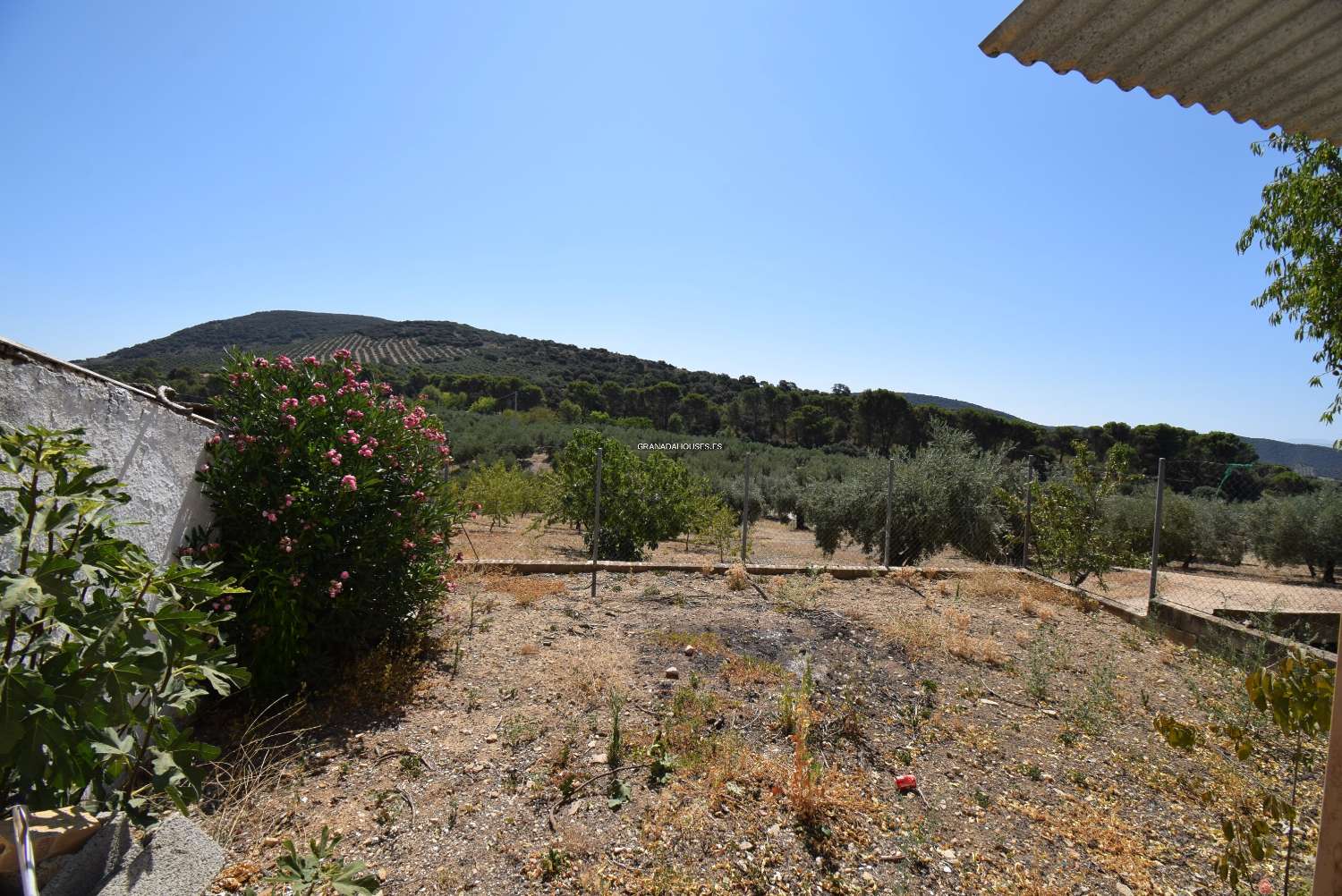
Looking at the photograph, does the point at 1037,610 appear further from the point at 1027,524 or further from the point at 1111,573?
the point at 1111,573

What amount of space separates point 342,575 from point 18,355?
1.69 meters

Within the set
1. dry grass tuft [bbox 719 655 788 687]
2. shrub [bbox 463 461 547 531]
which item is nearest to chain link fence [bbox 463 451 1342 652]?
shrub [bbox 463 461 547 531]

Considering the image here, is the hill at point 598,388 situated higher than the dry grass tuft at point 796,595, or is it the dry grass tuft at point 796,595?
the hill at point 598,388

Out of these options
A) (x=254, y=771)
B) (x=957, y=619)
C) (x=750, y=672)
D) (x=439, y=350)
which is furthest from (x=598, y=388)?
(x=254, y=771)

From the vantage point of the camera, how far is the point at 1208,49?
1536mm

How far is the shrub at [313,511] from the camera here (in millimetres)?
3490

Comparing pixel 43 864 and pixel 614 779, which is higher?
pixel 43 864

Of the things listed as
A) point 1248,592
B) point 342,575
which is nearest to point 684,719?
point 342,575

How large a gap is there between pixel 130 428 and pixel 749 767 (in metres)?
3.27

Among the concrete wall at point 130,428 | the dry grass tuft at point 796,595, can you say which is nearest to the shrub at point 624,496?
the dry grass tuft at point 796,595

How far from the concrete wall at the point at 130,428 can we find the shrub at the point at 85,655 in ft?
1.59

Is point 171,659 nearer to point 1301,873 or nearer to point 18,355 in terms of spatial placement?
point 18,355

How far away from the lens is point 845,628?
5.61 metres

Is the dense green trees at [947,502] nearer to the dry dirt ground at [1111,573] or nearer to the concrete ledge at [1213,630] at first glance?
the dry dirt ground at [1111,573]
